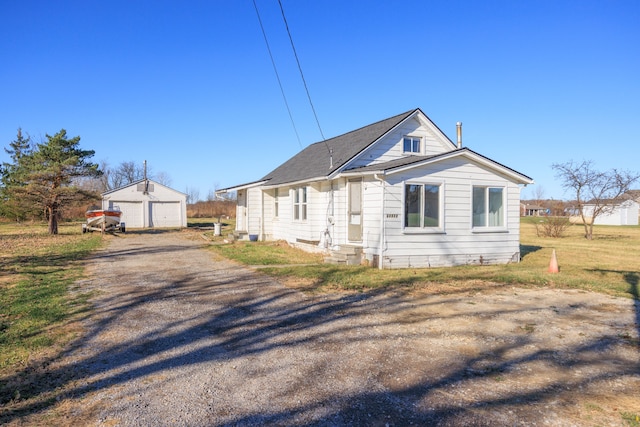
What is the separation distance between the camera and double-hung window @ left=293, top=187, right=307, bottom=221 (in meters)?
16.1

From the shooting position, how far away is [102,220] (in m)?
25.8

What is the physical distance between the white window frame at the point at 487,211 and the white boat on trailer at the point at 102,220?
22150mm

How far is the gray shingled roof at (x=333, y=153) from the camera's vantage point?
14.8 m

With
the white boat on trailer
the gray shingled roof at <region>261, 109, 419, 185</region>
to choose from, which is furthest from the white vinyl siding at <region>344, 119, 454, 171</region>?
the white boat on trailer

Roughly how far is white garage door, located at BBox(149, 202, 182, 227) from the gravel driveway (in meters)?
28.5

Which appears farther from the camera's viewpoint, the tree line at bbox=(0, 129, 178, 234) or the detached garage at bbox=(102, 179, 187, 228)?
the detached garage at bbox=(102, 179, 187, 228)

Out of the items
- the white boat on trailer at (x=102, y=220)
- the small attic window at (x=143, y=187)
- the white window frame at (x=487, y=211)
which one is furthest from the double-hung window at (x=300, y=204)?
the small attic window at (x=143, y=187)

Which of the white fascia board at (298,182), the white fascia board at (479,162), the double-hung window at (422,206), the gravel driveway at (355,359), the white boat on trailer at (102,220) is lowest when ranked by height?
the gravel driveway at (355,359)

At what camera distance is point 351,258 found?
12547mm

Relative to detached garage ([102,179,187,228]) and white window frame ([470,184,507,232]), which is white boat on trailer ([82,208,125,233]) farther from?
white window frame ([470,184,507,232])

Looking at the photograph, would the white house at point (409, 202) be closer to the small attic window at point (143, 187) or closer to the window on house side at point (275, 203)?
the window on house side at point (275, 203)

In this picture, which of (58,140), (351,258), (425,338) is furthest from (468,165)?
(58,140)

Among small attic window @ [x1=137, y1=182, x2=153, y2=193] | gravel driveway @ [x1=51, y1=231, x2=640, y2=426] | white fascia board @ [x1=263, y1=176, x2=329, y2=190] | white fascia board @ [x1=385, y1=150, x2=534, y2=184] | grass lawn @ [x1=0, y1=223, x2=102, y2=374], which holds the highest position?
small attic window @ [x1=137, y1=182, x2=153, y2=193]

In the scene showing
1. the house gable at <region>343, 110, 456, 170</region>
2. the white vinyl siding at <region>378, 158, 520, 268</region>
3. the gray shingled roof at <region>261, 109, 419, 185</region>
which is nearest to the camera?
the white vinyl siding at <region>378, 158, 520, 268</region>
